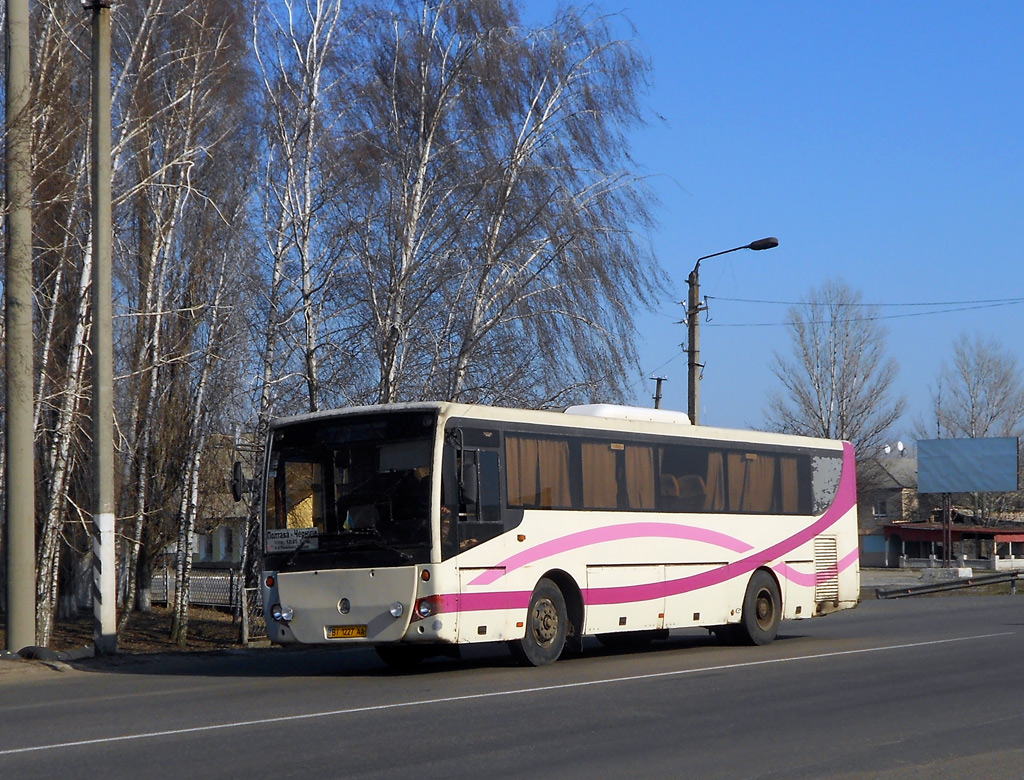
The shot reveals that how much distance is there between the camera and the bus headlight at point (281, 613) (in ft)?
49.4

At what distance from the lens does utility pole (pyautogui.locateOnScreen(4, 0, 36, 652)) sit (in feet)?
55.5

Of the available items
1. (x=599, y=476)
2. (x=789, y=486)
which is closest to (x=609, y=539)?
(x=599, y=476)

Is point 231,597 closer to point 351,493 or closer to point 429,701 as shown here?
point 351,493

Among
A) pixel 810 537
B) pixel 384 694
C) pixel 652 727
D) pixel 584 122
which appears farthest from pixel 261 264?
pixel 652 727

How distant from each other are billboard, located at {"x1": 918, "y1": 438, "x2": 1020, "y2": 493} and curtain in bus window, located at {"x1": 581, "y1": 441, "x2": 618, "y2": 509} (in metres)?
43.9

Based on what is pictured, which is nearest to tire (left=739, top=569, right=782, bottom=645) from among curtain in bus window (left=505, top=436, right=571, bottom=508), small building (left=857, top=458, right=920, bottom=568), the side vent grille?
the side vent grille

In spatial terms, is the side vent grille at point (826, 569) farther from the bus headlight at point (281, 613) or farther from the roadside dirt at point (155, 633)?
the roadside dirt at point (155, 633)

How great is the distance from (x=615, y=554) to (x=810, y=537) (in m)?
4.83

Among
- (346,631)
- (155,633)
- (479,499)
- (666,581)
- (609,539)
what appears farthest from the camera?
(155,633)

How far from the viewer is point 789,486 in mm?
20109

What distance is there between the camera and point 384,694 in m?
12.8

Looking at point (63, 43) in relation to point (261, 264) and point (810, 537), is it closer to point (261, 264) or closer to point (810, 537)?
point (261, 264)

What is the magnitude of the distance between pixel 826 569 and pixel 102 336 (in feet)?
37.1

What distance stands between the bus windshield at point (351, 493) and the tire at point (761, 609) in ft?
21.0
